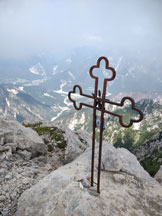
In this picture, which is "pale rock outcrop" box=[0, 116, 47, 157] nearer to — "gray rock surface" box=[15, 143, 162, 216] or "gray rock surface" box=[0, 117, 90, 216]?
"gray rock surface" box=[0, 117, 90, 216]

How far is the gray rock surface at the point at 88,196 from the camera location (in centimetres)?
976

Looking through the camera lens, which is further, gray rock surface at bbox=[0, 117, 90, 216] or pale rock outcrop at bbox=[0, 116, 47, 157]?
pale rock outcrop at bbox=[0, 116, 47, 157]

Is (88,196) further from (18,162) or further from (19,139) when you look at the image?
(19,139)

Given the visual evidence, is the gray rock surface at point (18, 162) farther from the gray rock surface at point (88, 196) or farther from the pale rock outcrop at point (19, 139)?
the gray rock surface at point (88, 196)

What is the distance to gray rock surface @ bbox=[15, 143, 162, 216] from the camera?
32.0 ft

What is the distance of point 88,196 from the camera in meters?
10.4

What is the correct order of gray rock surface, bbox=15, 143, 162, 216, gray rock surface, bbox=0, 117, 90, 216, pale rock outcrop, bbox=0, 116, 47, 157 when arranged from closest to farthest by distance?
gray rock surface, bbox=15, 143, 162, 216 → gray rock surface, bbox=0, 117, 90, 216 → pale rock outcrop, bbox=0, 116, 47, 157

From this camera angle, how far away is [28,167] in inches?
630

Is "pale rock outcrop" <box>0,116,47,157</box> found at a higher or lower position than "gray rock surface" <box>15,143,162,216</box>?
higher

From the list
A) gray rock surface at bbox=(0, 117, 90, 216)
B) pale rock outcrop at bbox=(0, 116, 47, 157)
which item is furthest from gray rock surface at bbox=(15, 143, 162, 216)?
pale rock outcrop at bbox=(0, 116, 47, 157)

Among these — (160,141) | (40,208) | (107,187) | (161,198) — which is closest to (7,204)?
(40,208)

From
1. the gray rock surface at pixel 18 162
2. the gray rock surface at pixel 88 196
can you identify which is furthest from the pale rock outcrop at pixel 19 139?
the gray rock surface at pixel 88 196

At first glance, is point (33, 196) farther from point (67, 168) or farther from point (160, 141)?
point (160, 141)

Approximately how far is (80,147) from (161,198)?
44.8 feet
